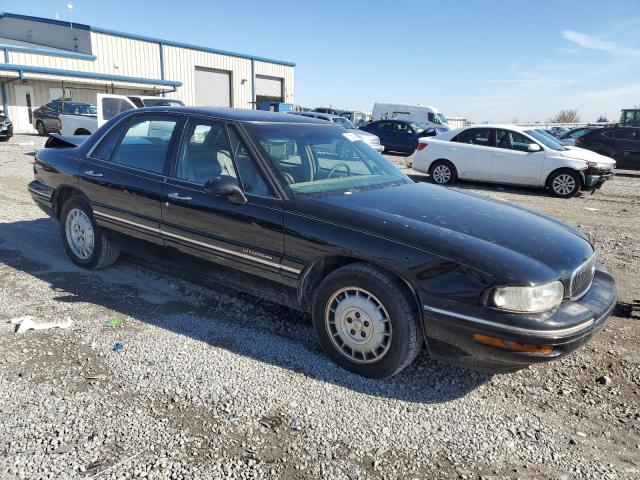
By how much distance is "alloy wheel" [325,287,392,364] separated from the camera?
3.18m

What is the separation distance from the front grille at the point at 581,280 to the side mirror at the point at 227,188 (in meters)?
2.21

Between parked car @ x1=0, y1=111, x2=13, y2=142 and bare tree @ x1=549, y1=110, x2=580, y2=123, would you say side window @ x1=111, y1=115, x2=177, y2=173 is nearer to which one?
parked car @ x1=0, y1=111, x2=13, y2=142

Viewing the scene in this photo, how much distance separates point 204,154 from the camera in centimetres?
412

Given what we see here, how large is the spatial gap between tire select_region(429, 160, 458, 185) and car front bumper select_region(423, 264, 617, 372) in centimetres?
983

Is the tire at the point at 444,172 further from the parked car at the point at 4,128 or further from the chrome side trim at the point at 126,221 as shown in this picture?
the parked car at the point at 4,128

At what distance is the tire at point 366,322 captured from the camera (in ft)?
10.1

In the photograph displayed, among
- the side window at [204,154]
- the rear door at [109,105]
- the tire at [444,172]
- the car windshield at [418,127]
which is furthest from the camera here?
the car windshield at [418,127]

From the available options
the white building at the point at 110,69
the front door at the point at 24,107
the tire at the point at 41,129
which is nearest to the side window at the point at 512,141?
the tire at the point at 41,129

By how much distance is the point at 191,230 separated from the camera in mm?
4020

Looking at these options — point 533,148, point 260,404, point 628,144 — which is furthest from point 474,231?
point 628,144

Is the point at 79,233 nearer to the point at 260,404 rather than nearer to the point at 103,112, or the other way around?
the point at 260,404

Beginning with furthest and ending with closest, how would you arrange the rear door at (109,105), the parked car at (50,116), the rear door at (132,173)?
the parked car at (50,116) → the rear door at (109,105) → the rear door at (132,173)

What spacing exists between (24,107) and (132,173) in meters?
29.7

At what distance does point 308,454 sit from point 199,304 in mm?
2131
